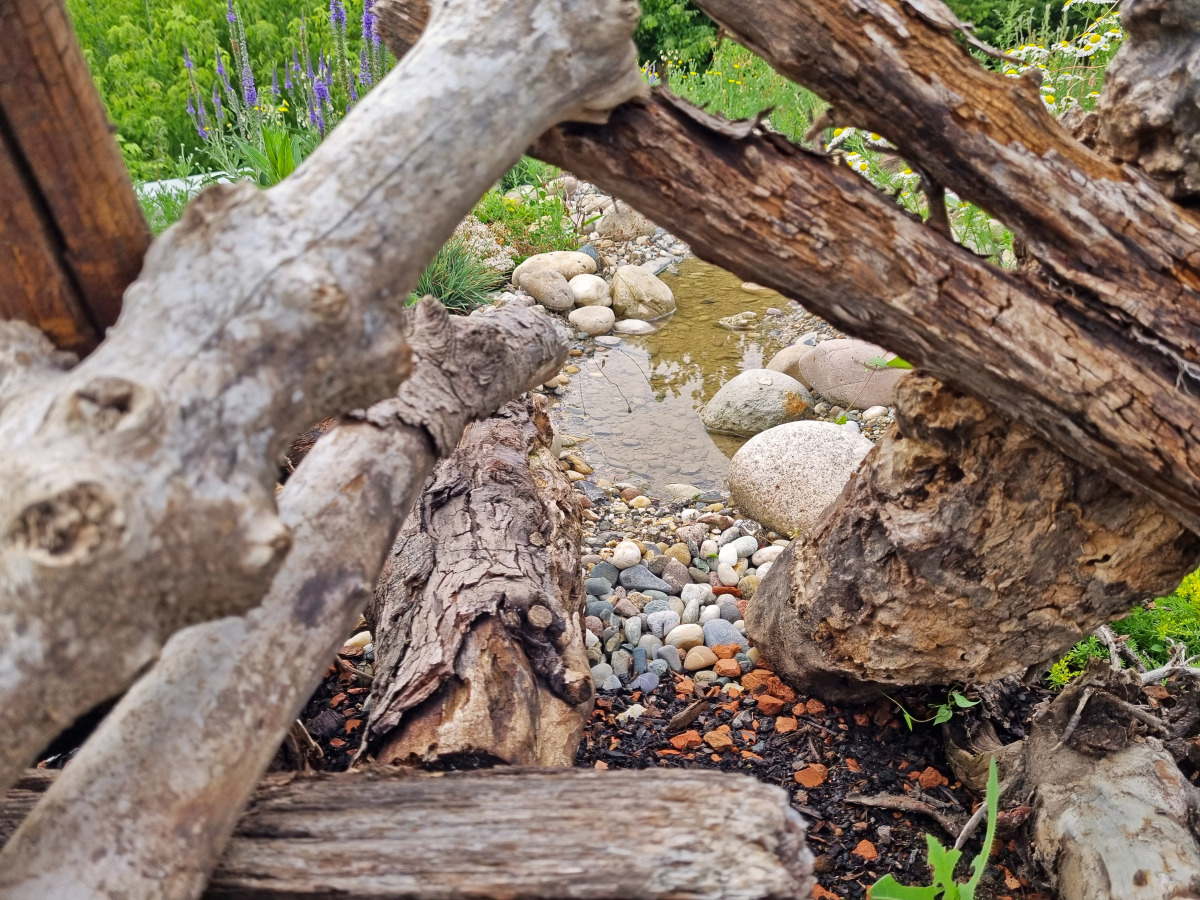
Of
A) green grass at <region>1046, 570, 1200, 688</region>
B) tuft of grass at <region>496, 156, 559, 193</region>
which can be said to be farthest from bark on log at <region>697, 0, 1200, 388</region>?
tuft of grass at <region>496, 156, 559, 193</region>

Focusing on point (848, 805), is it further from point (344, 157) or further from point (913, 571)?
point (344, 157)

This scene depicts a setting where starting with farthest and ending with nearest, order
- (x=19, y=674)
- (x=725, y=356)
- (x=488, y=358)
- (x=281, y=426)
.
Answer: (x=725, y=356) → (x=488, y=358) → (x=281, y=426) → (x=19, y=674)

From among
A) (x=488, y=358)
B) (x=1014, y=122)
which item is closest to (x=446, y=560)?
(x=488, y=358)

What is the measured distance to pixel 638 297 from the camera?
247 inches

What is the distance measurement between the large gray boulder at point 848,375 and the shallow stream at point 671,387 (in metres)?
0.53

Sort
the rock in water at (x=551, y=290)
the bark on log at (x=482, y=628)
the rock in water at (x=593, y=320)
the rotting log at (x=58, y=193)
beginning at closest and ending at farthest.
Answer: the rotting log at (x=58, y=193) < the bark on log at (x=482, y=628) < the rock in water at (x=593, y=320) < the rock in water at (x=551, y=290)

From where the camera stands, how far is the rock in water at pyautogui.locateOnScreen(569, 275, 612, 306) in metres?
6.34

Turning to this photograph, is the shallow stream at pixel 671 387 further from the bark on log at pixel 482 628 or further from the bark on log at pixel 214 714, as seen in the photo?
the bark on log at pixel 214 714

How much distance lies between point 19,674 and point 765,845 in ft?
3.22

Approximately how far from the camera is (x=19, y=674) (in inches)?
40.0

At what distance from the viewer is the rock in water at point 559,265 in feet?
21.5

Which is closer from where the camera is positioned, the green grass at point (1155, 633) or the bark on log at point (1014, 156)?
the bark on log at point (1014, 156)

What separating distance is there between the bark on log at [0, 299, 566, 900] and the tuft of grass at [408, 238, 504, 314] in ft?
13.2

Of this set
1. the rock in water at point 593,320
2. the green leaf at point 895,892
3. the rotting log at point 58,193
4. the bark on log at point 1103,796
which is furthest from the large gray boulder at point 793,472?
the rotting log at point 58,193
